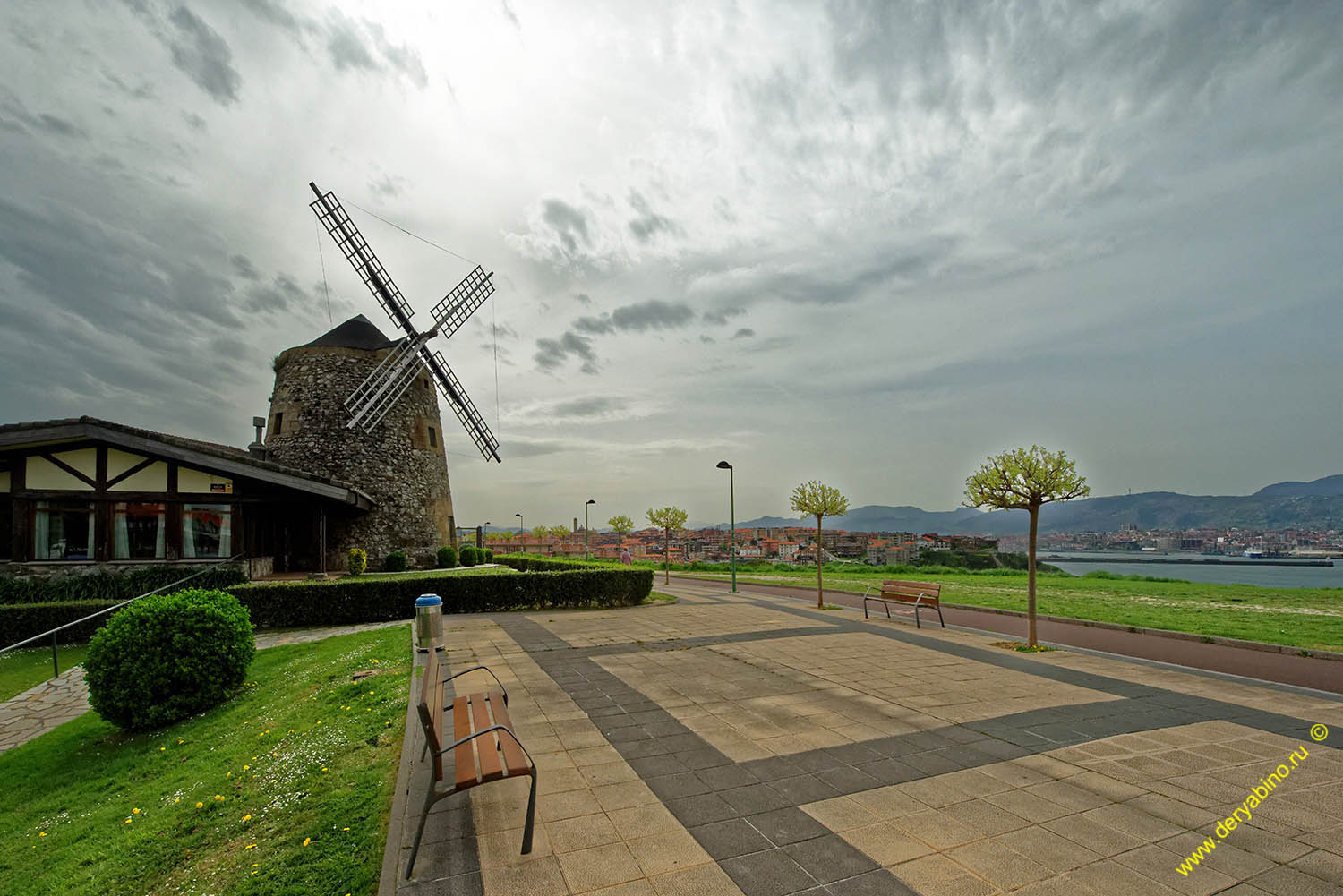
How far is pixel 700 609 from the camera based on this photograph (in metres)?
15.5

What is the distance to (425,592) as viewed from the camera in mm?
14953

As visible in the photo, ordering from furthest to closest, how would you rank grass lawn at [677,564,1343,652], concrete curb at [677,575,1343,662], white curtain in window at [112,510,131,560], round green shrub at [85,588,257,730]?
white curtain in window at [112,510,131,560] → grass lawn at [677,564,1343,652] → concrete curb at [677,575,1343,662] → round green shrub at [85,588,257,730]

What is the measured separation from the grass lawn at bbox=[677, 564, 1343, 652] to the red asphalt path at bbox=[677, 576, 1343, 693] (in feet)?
1.95

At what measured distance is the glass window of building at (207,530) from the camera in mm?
18391

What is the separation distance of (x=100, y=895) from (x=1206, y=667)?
1234cm

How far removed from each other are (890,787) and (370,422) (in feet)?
89.7

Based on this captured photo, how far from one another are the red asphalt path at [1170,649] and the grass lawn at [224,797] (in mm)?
10575

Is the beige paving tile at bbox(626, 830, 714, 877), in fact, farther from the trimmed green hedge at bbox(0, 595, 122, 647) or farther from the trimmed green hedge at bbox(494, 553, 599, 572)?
the trimmed green hedge at bbox(494, 553, 599, 572)

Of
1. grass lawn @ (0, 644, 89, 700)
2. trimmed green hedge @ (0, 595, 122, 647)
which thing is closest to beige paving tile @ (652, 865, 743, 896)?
grass lawn @ (0, 644, 89, 700)

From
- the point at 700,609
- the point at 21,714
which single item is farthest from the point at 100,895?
the point at 700,609

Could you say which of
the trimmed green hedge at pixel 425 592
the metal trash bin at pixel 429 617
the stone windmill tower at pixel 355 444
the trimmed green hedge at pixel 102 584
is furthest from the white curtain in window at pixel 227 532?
the metal trash bin at pixel 429 617

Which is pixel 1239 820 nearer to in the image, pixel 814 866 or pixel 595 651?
pixel 814 866

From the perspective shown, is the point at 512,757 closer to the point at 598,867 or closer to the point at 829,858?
the point at 598,867

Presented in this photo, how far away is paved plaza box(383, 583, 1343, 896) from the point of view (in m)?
3.43
